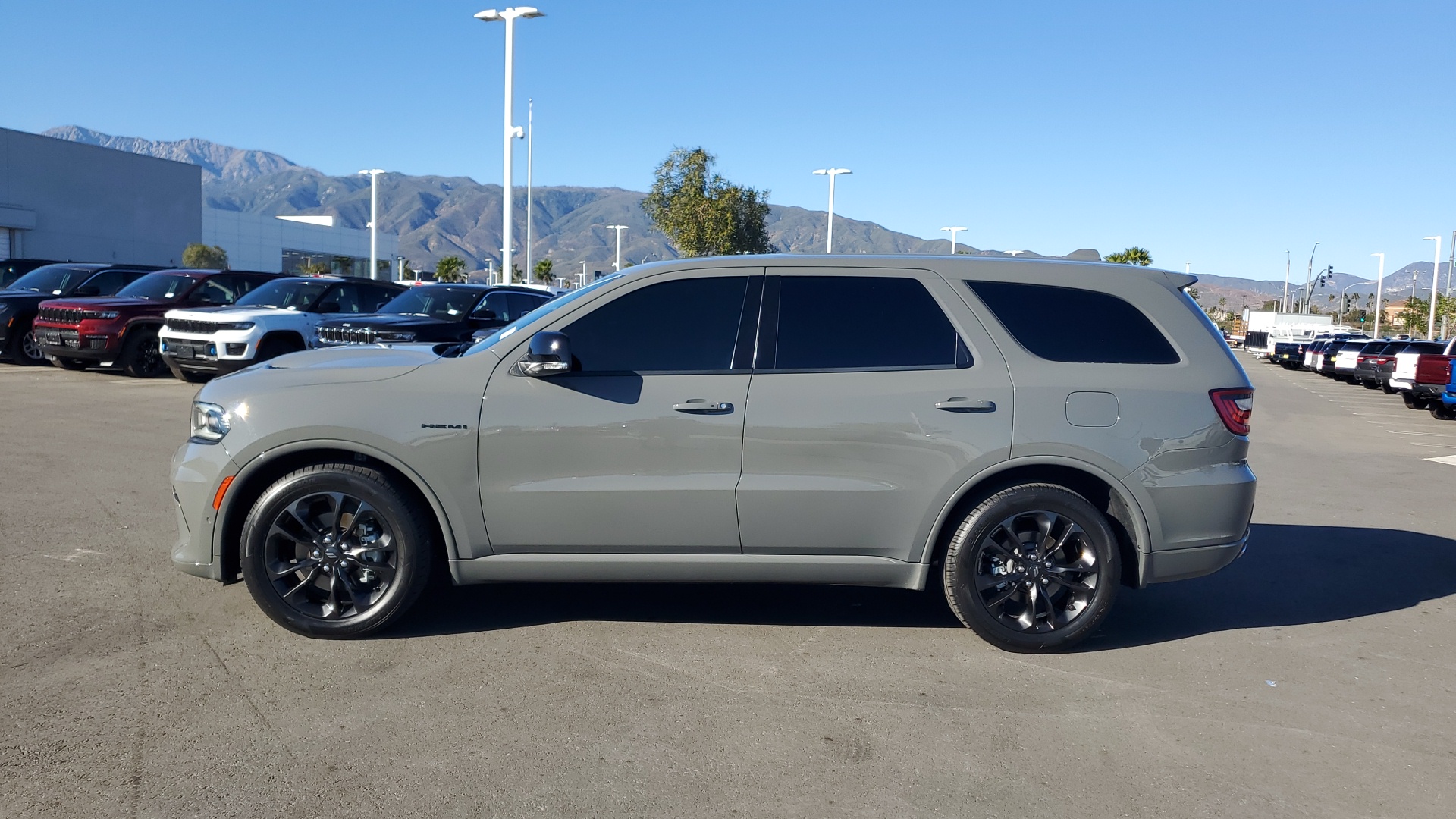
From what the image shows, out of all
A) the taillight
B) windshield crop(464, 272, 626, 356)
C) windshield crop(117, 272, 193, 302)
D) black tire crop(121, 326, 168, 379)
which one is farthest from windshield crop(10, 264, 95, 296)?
the taillight

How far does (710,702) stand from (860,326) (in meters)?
1.79

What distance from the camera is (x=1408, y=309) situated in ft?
264

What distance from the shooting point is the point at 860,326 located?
16.5 feet

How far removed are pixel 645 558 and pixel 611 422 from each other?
62 centimetres

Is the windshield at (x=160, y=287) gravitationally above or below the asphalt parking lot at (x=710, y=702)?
above

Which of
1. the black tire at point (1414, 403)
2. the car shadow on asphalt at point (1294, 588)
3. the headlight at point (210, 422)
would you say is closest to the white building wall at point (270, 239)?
the black tire at point (1414, 403)

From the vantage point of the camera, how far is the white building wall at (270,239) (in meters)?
77.1

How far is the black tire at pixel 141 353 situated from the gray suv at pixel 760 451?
1382 cm

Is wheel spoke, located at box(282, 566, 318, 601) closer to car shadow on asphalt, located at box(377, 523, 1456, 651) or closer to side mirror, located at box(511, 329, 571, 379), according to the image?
car shadow on asphalt, located at box(377, 523, 1456, 651)

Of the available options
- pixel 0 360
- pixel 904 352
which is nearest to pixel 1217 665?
pixel 904 352

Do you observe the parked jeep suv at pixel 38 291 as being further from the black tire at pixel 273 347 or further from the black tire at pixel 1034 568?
the black tire at pixel 1034 568

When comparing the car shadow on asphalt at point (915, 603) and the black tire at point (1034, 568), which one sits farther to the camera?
the car shadow on asphalt at point (915, 603)

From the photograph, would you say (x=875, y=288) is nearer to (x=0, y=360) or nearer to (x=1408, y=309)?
(x=0, y=360)

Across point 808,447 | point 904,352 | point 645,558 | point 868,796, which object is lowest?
point 868,796
